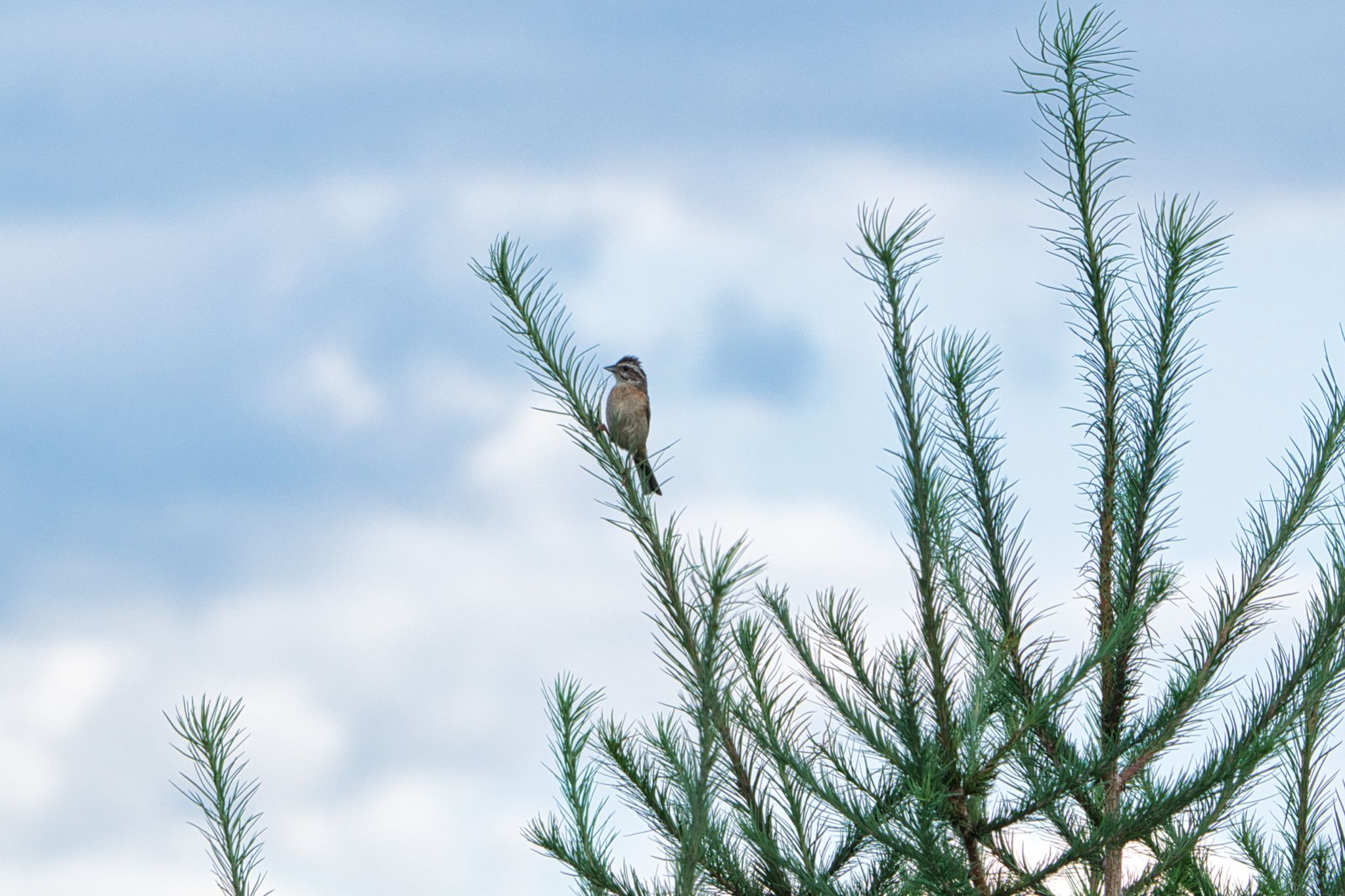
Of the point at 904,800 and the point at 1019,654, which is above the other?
the point at 1019,654

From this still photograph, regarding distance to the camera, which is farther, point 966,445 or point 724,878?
point 966,445

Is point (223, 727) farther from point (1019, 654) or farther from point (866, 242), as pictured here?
point (1019, 654)

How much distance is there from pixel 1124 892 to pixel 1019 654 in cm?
81

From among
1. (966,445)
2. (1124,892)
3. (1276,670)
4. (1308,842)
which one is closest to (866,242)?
(966,445)

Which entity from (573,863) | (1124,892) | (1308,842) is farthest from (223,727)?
(1308,842)

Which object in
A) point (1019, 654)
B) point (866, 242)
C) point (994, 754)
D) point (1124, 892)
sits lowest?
point (1124, 892)

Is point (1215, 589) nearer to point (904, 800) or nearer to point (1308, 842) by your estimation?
point (904, 800)

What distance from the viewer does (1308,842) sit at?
17.2 ft

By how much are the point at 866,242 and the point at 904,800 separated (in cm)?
159

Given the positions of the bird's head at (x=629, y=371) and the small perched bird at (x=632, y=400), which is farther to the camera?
the bird's head at (x=629, y=371)

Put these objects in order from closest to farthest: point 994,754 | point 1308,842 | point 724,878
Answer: point 994,754 → point 724,878 → point 1308,842

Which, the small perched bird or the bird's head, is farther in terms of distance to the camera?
the bird's head

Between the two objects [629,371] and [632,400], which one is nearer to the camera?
[632,400]

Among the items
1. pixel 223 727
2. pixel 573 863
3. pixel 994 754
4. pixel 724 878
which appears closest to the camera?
pixel 223 727
